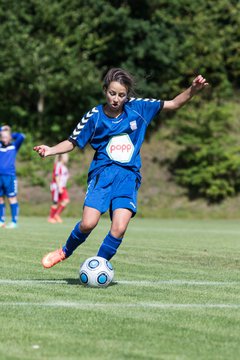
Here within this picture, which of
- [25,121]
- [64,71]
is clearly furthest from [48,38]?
[25,121]

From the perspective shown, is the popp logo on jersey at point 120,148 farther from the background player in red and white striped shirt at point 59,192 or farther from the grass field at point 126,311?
the background player in red and white striped shirt at point 59,192

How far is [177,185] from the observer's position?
34531 mm

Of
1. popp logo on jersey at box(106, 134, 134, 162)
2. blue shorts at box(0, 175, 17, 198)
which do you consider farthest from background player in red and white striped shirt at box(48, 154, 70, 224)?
popp logo on jersey at box(106, 134, 134, 162)

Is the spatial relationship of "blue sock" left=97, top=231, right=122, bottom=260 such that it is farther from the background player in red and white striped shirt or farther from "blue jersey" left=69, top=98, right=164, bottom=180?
the background player in red and white striped shirt

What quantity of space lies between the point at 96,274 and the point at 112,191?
33.7 inches

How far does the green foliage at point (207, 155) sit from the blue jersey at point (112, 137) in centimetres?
2475

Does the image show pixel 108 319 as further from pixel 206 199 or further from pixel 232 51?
pixel 232 51

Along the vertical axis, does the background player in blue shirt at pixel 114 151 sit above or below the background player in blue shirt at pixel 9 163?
below

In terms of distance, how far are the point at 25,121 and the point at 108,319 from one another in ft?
101

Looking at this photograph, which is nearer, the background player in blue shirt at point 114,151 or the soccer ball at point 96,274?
the soccer ball at point 96,274

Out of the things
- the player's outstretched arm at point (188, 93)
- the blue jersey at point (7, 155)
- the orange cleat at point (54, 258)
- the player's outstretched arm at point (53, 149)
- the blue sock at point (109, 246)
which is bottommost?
the orange cleat at point (54, 258)

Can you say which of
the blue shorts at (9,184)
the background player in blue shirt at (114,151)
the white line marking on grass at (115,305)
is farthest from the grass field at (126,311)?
the blue shorts at (9,184)

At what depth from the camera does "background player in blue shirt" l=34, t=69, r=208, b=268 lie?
27.6 feet

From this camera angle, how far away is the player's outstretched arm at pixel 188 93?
8.58 m
